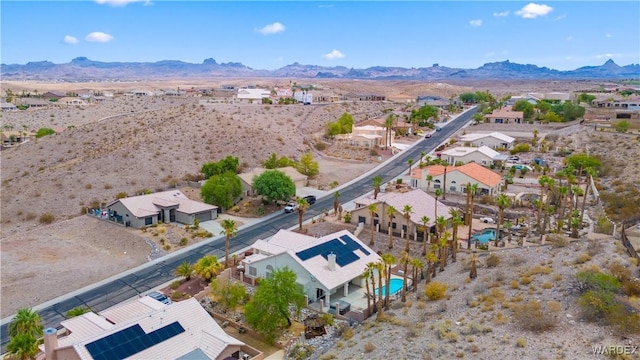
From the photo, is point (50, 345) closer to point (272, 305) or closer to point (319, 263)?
point (272, 305)

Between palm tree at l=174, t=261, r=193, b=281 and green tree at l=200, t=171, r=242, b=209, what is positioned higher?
green tree at l=200, t=171, r=242, b=209

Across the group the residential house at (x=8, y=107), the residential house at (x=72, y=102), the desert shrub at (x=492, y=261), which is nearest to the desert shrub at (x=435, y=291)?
the desert shrub at (x=492, y=261)

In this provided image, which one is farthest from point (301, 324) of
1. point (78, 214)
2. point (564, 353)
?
point (78, 214)

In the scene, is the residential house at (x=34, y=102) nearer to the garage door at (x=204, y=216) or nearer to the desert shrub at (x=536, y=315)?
the garage door at (x=204, y=216)

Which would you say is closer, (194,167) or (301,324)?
(301,324)

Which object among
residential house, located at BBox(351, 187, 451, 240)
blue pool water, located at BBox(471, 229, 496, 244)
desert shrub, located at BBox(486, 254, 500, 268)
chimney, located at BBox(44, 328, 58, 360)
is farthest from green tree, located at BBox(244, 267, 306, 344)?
blue pool water, located at BBox(471, 229, 496, 244)

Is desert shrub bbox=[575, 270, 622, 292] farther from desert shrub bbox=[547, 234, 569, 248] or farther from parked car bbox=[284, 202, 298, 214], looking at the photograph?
parked car bbox=[284, 202, 298, 214]

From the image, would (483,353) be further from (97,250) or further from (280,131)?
(280,131)
